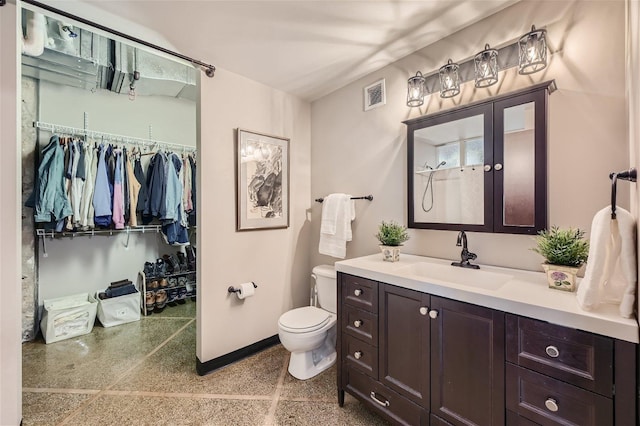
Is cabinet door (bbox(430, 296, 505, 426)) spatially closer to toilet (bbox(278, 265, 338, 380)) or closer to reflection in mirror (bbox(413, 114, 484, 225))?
reflection in mirror (bbox(413, 114, 484, 225))

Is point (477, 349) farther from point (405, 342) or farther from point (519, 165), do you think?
point (519, 165)

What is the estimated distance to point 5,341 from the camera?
1407 mm

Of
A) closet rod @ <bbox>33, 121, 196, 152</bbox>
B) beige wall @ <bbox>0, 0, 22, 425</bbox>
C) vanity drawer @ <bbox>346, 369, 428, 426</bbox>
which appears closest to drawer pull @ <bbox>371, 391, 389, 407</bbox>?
vanity drawer @ <bbox>346, 369, 428, 426</bbox>

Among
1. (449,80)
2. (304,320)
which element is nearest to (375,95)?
(449,80)

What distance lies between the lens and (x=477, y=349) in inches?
46.1

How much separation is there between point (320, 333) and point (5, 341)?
181 centimetres

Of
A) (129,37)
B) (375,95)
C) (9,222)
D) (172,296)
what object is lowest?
(172,296)

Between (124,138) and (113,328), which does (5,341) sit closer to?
(113,328)

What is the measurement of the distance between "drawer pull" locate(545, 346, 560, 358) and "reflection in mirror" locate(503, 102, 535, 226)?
69cm

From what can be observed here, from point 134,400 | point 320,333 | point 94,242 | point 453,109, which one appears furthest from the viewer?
point 94,242

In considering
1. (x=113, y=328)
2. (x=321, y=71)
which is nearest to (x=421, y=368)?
(x=321, y=71)

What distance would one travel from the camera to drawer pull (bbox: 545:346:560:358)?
3.22 ft

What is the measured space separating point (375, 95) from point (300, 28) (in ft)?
2.69

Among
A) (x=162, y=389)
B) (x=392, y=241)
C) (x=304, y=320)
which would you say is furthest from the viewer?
(x=304, y=320)
